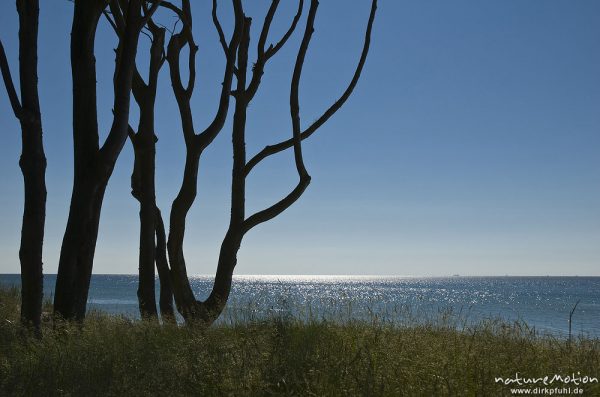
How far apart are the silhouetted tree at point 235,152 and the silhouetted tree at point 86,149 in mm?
1553

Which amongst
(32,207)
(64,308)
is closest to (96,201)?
(32,207)

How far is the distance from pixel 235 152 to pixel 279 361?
5.26 metres

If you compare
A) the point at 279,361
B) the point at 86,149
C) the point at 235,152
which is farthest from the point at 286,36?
the point at 279,361

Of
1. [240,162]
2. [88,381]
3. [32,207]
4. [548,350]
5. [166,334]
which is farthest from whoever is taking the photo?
[240,162]

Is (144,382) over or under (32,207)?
under

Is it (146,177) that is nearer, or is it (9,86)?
(9,86)

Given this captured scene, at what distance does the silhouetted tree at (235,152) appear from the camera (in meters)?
9.93

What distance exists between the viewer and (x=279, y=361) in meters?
5.82

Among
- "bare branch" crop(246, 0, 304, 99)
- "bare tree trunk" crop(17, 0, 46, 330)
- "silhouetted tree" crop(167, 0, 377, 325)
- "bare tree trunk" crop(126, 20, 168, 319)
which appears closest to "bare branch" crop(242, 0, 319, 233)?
"silhouetted tree" crop(167, 0, 377, 325)

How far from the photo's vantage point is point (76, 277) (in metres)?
8.66

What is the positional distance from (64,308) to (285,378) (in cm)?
458

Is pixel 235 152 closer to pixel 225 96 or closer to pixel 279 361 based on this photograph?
pixel 225 96

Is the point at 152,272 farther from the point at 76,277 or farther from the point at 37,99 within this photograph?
the point at 37,99

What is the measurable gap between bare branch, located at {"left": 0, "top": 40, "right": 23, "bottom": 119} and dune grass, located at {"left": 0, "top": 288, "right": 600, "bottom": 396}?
3.33m
